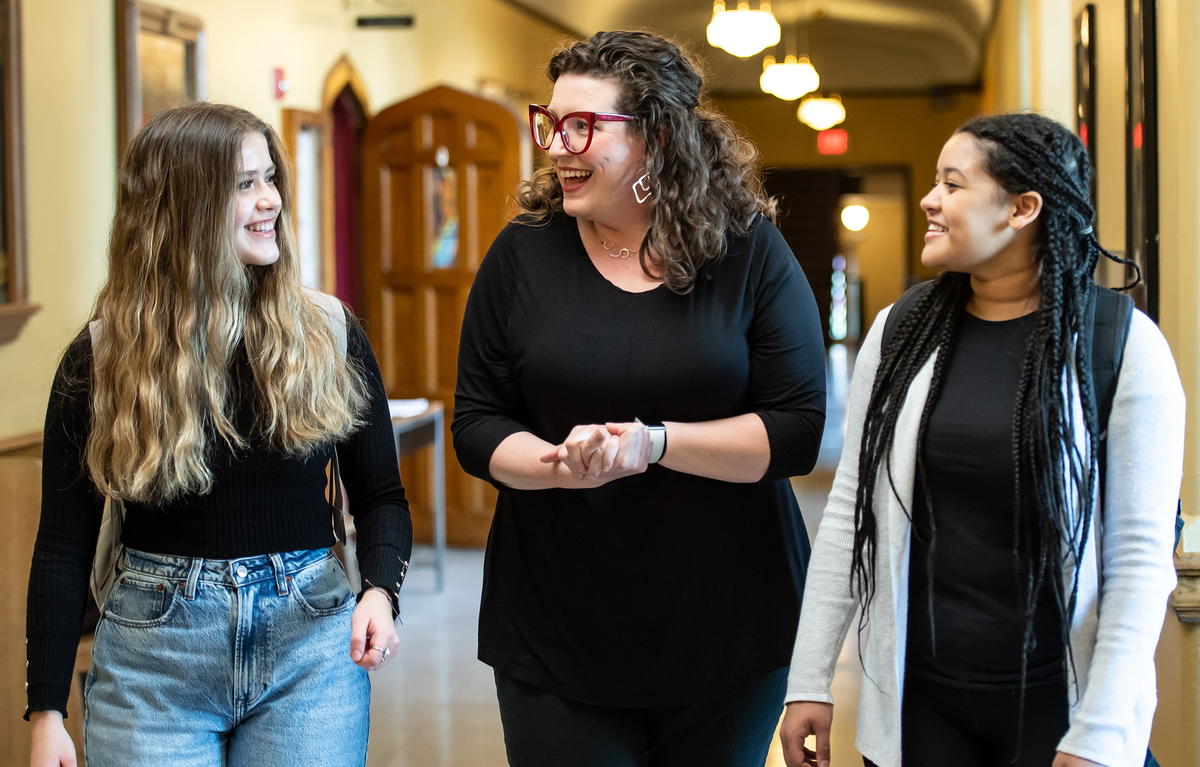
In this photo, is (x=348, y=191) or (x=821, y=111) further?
(x=821, y=111)

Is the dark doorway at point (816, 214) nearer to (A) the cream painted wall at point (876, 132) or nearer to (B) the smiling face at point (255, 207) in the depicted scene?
(A) the cream painted wall at point (876, 132)

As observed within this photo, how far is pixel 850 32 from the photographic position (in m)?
16.2

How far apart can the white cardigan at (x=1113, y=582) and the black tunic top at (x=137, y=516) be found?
0.73m

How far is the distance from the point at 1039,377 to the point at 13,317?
3.77 meters

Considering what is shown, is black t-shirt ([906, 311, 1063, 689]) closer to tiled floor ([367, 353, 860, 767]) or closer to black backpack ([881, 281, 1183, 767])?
black backpack ([881, 281, 1183, 767])

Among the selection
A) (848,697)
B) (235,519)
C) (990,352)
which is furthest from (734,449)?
(848,697)

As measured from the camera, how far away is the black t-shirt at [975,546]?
5.58 ft

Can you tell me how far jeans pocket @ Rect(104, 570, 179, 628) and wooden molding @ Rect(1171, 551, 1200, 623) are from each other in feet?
6.27

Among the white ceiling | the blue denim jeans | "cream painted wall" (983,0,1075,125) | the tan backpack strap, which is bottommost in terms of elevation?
the blue denim jeans

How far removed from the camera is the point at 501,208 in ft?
23.8

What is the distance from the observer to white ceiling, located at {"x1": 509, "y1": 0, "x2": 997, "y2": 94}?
1291cm

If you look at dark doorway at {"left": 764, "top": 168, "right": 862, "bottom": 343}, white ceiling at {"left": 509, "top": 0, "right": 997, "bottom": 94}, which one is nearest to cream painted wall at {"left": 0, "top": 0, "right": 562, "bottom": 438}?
white ceiling at {"left": 509, "top": 0, "right": 997, "bottom": 94}

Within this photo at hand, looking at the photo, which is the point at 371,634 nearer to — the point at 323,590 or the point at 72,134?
the point at 323,590

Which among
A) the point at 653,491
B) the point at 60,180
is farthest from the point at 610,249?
the point at 60,180
